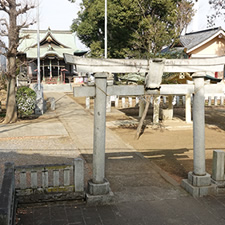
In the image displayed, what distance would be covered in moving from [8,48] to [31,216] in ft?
40.8

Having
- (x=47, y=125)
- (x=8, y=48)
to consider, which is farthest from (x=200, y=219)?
(x=8, y=48)

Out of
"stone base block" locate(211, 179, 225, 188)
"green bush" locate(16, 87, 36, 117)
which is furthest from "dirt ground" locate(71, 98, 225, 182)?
"green bush" locate(16, 87, 36, 117)

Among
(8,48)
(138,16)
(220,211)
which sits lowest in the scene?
(220,211)

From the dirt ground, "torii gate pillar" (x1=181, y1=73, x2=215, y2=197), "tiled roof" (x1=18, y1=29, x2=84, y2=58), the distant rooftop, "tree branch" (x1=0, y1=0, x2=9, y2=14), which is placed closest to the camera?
"torii gate pillar" (x1=181, y1=73, x2=215, y2=197)

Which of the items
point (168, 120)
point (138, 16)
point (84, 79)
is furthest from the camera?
point (84, 79)

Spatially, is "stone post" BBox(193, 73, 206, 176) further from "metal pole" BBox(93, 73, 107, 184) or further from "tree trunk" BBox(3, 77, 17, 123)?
"tree trunk" BBox(3, 77, 17, 123)

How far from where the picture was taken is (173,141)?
12.7 meters

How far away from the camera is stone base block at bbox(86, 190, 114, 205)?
19.8ft

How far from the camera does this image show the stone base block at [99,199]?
604cm

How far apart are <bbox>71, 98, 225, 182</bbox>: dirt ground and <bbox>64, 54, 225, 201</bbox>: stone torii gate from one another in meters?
1.36

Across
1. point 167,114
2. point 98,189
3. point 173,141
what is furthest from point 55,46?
point 98,189

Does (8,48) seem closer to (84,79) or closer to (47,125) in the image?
(47,125)

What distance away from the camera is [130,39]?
30.2 metres

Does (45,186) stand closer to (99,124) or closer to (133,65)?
(99,124)
